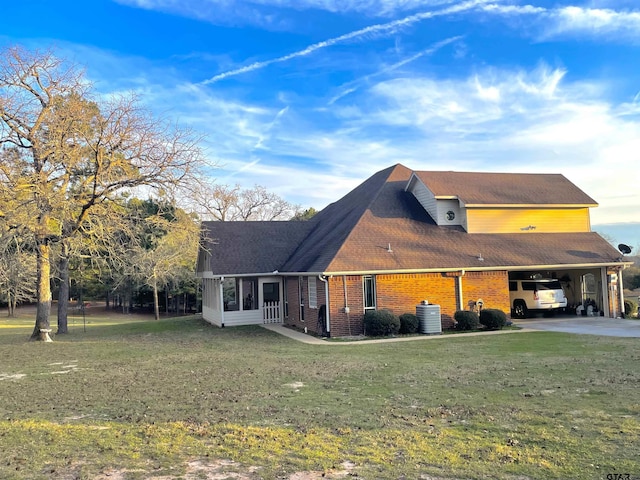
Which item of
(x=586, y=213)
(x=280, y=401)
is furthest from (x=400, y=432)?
(x=586, y=213)

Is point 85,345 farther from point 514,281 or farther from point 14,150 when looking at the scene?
point 514,281

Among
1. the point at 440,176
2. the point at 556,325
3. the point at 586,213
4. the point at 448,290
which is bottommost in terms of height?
the point at 556,325

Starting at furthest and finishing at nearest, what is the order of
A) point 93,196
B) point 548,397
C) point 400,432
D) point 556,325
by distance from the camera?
point 556,325 < point 93,196 < point 548,397 < point 400,432

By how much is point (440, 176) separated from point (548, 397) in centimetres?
1760

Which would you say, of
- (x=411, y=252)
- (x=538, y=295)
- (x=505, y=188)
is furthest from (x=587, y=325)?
(x=505, y=188)

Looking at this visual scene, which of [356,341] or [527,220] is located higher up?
[527,220]

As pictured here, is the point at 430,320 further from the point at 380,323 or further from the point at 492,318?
the point at 492,318

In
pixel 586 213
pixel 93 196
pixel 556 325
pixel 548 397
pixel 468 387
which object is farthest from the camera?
pixel 586 213

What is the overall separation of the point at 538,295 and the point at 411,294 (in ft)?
21.7

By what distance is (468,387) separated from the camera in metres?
8.60

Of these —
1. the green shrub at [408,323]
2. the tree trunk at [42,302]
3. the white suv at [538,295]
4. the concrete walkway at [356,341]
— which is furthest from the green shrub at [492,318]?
the tree trunk at [42,302]

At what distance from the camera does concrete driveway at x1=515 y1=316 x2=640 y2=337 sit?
54.3 ft

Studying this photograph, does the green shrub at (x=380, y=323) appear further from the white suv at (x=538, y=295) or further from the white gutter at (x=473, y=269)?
the white suv at (x=538, y=295)

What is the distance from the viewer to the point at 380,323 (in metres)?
17.2
